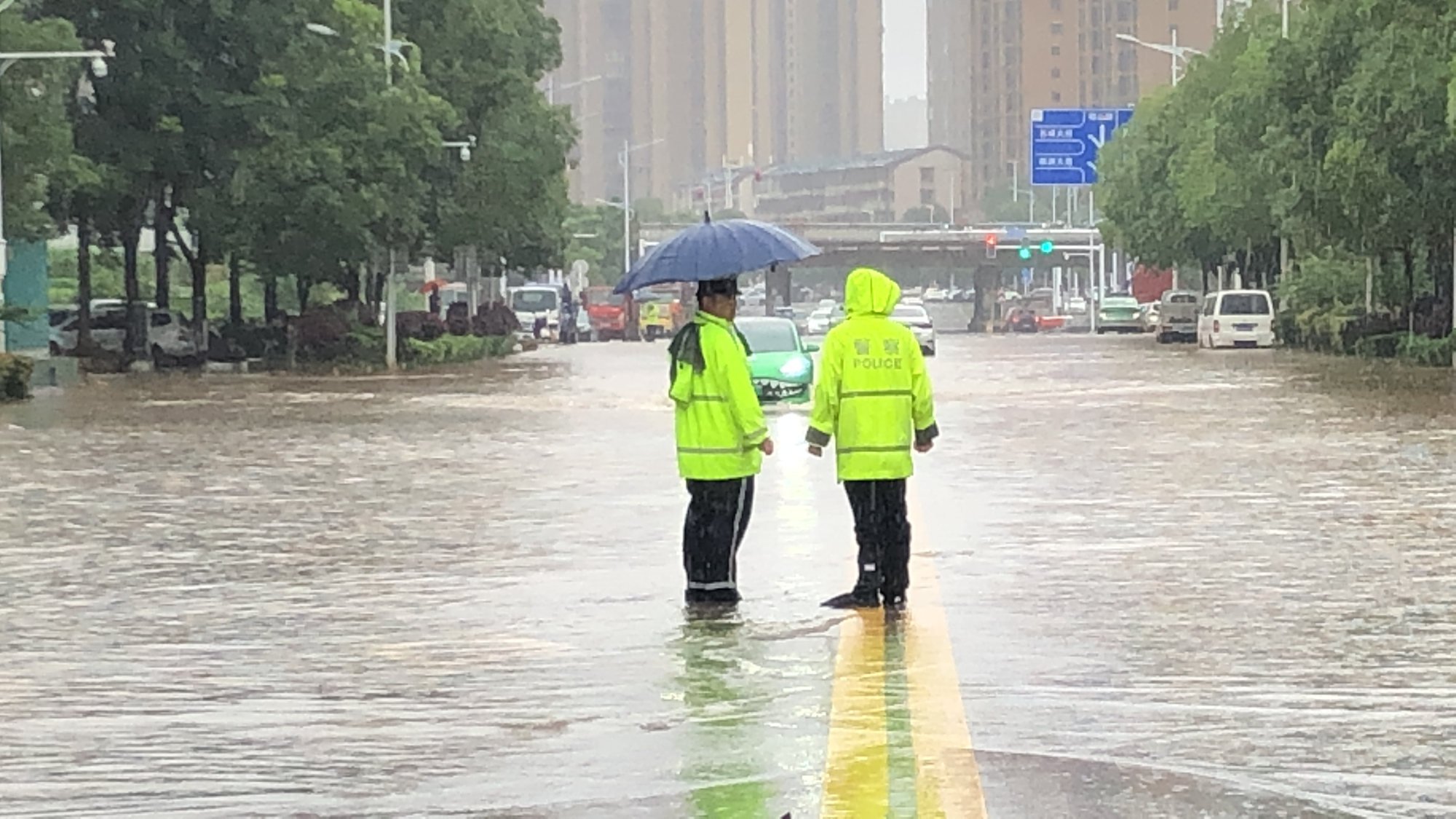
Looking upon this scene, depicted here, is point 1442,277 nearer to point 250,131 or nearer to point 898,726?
point 250,131

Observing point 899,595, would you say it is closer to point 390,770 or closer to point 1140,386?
point 390,770

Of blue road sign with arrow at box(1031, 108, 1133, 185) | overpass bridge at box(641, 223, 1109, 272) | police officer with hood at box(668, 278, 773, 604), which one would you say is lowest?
police officer with hood at box(668, 278, 773, 604)

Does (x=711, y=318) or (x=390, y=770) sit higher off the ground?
(x=711, y=318)

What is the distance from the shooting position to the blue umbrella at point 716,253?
43.8 feet

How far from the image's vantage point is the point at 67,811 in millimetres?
8430

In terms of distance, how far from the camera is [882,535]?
1291 centimetres

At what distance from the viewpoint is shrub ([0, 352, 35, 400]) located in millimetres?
40781

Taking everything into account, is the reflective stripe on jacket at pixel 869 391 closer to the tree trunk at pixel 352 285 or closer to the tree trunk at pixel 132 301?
the tree trunk at pixel 132 301

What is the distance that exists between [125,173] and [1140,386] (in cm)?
2191

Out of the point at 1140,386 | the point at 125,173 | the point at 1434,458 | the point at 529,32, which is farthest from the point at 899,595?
the point at 529,32

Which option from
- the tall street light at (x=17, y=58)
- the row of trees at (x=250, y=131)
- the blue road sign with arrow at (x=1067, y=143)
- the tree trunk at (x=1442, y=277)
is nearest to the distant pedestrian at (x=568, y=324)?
the blue road sign with arrow at (x=1067, y=143)

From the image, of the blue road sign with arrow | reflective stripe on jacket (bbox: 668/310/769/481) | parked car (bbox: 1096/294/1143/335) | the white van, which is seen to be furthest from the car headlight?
parked car (bbox: 1096/294/1143/335)

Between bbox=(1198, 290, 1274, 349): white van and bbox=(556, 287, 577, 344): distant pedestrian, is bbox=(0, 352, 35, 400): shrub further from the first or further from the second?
bbox=(556, 287, 577, 344): distant pedestrian

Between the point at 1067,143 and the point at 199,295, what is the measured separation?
39.9 m
